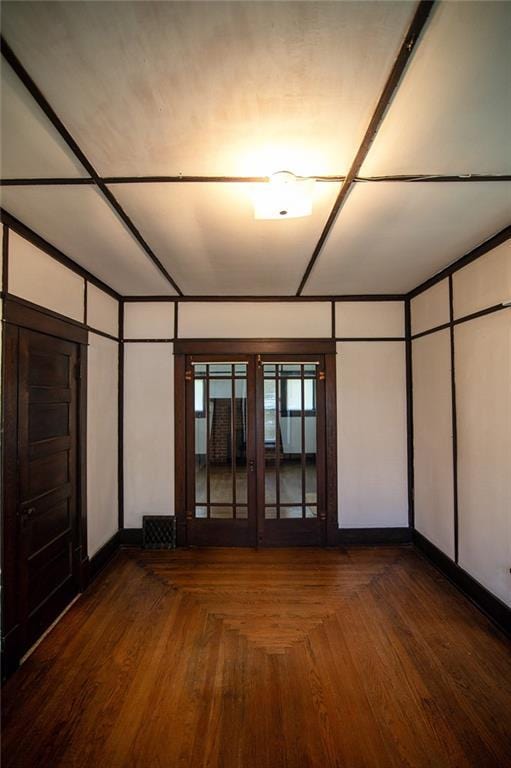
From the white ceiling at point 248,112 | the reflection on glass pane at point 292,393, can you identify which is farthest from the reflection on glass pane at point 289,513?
the white ceiling at point 248,112

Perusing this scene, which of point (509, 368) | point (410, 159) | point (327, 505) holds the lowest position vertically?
point (327, 505)

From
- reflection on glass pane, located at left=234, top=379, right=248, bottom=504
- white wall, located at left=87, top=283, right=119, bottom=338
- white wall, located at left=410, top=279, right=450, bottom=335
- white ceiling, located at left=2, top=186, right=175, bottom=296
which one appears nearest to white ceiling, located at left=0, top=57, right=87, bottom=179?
white ceiling, located at left=2, top=186, right=175, bottom=296

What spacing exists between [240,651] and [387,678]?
93 centimetres

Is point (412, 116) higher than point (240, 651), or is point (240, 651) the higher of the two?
point (412, 116)

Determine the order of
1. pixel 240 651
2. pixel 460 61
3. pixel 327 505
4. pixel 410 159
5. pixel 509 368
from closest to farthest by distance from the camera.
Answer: pixel 460 61, pixel 410 159, pixel 240 651, pixel 509 368, pixel 327 505

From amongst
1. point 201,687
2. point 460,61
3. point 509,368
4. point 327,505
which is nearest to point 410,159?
point 460,61

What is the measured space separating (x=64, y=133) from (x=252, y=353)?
2.71 m

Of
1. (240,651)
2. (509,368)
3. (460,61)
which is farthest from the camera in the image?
(509,368)

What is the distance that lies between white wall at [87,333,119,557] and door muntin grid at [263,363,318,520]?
5.55 feet

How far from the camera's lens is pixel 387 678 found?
2.09 m

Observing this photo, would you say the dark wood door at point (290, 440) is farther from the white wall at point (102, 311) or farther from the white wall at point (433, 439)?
the white wall at point (102, 311)

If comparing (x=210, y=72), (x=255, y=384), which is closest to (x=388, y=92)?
(x=210, y=72)

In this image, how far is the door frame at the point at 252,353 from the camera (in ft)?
12.9

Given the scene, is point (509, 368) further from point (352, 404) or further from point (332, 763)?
point (332, 763)
